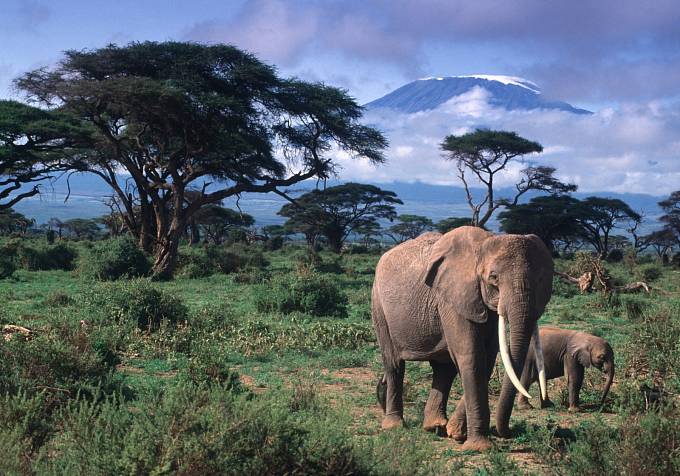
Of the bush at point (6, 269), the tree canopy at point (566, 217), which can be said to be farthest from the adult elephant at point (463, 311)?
the tree canopy at point (566, 217)

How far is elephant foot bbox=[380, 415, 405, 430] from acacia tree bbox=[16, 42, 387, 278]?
54.9ft

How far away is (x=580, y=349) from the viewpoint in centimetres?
887

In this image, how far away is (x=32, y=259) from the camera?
83.1ft

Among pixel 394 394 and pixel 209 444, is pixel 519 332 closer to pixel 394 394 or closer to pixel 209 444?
pixel 394 394

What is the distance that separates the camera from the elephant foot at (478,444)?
6.20 m

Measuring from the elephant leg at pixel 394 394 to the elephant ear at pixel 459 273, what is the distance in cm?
114

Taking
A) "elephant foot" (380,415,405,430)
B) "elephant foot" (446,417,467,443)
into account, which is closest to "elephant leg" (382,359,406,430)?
"elephant foot" (380,415,405,430)

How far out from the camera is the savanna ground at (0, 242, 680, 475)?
14.9 feet

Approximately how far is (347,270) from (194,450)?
22.6 meters

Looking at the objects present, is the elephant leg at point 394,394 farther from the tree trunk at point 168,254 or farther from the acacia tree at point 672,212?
the acacia tree at point 672,212

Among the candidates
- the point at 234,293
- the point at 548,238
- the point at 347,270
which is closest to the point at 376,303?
the point at 234,293

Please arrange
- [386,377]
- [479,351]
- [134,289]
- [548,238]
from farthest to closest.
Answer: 1. [548,238]
2. [134,289]
3. [386,377]
4. [479,351]

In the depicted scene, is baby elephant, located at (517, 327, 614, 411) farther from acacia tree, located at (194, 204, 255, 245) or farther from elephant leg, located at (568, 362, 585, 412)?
acacia tree, located at (194, 204, 255, 245)

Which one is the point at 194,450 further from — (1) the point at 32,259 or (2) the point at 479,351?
(1) the point at 32,259
